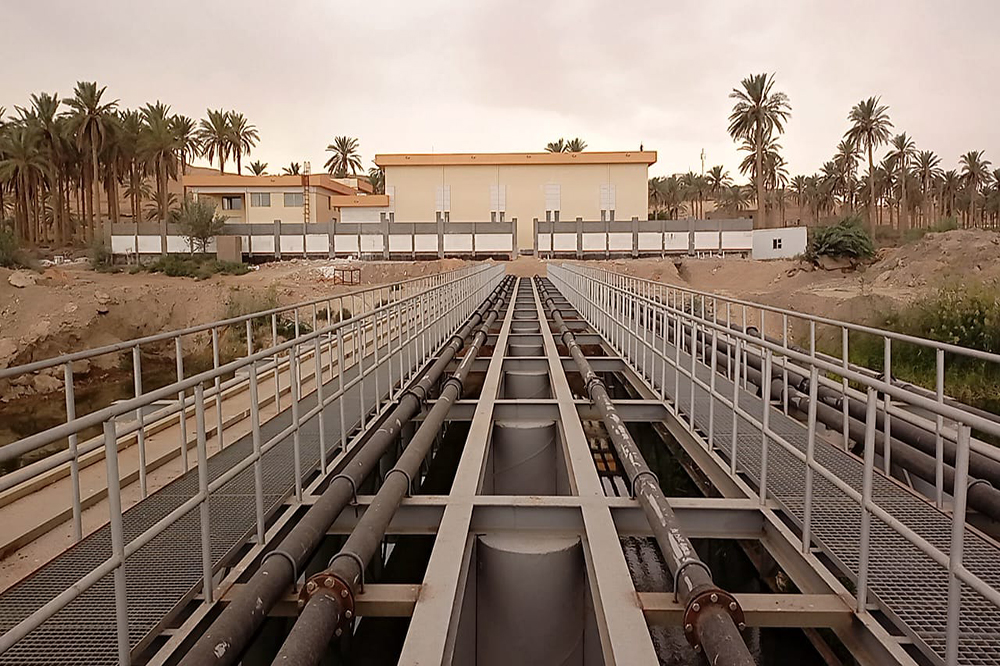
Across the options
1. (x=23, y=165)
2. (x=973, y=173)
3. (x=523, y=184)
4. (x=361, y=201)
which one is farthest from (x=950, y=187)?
(x=23, y=165)

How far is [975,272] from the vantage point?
28.4 meters

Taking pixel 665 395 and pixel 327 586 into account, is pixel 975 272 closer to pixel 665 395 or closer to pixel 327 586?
pixel 665 395

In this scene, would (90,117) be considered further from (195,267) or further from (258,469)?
(258,469)

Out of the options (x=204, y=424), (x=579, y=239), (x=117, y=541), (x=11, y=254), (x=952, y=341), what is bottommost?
(x=952, y=341)

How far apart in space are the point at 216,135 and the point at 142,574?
73.6 metres

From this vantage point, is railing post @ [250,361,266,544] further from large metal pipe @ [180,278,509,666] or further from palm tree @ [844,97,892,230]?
palm tree @ [844,97,892,230]

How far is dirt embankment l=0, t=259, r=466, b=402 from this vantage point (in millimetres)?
25812

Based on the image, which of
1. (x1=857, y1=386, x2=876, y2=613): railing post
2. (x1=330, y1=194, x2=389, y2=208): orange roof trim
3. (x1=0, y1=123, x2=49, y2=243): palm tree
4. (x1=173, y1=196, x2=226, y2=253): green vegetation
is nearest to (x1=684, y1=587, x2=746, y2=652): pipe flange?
(x1=857, y1=386, x2=876, y2=613): railing post

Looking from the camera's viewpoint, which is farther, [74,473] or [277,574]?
[74,473]

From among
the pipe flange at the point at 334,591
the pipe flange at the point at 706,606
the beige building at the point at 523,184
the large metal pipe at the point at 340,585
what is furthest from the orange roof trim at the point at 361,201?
the pipe flange at the point at 706,606

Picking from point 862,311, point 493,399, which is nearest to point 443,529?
point 493,399

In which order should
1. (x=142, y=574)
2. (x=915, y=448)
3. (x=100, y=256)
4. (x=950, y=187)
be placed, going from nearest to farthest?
(x=142, y=574), (x=915, y=448), (x=100, y=256), (x=950, y=187)

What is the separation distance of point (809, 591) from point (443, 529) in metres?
2.18

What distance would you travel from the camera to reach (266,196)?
58.3 metres
